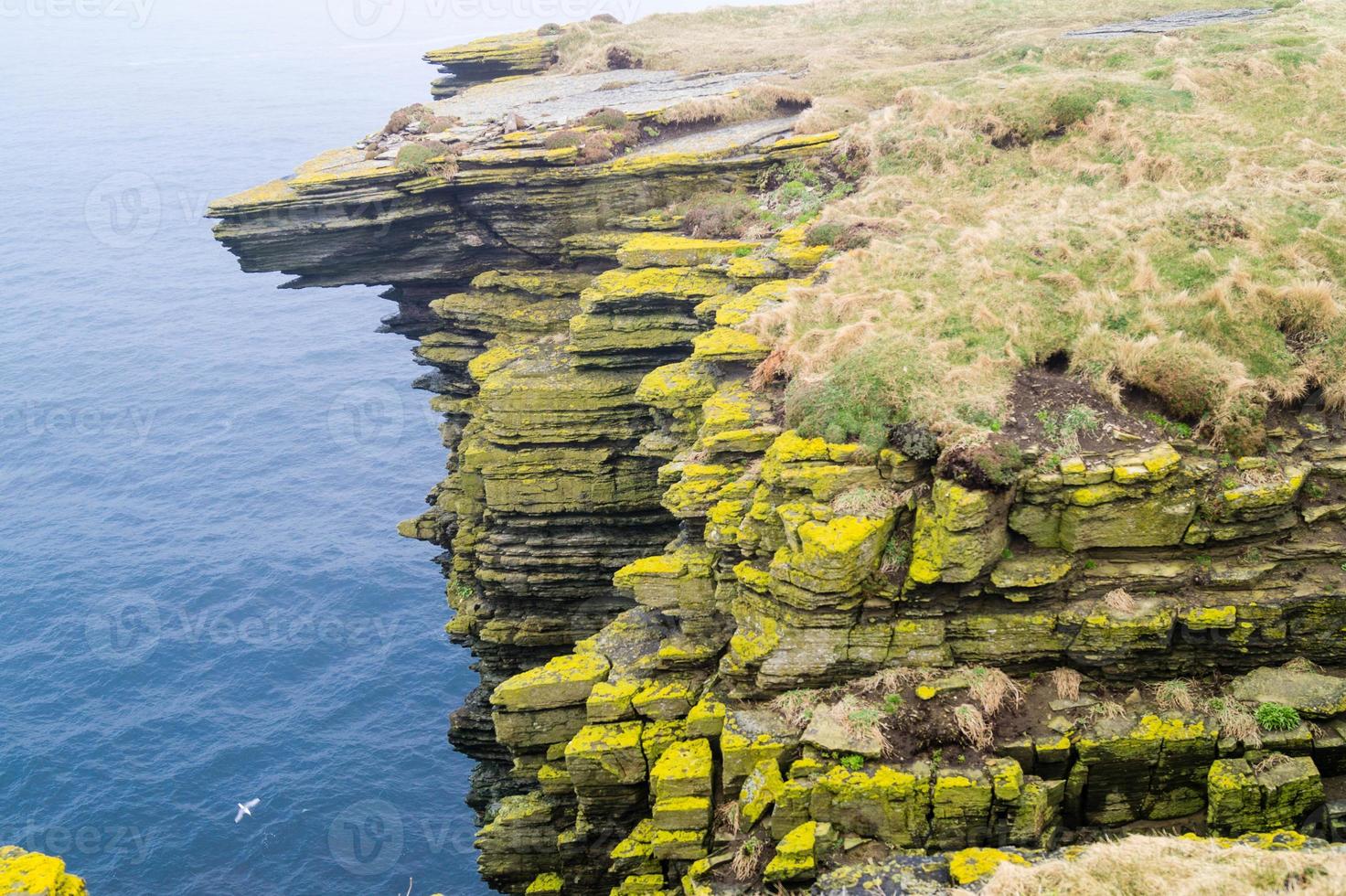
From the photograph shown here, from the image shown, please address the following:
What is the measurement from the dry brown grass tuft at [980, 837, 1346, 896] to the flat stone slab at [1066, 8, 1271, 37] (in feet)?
137

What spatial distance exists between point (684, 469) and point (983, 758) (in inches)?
397

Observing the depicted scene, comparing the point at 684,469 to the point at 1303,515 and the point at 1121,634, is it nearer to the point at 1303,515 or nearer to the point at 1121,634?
the point at 1121,634

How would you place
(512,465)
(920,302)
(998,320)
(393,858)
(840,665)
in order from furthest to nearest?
(393,858) → (512,465) → (920,302) → (998,320) → (840,665)

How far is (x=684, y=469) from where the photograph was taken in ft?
79.1

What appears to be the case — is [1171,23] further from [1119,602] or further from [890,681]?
[890,681]

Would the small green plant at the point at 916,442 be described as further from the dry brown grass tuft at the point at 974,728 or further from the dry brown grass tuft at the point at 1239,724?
the dry brown grass tuft at the point at 1239,724

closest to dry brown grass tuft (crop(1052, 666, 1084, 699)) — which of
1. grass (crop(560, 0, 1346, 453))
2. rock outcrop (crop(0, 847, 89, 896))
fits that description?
grass (crop(560, 0, 1346, 453))

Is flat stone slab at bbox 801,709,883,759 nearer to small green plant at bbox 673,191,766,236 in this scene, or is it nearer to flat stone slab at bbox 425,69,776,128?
small green plant at bbox 673,191,766,236

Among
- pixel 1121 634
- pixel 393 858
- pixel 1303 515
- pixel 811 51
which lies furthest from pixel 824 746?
pixel 811 51

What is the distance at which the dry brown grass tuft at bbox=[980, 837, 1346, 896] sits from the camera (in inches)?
477

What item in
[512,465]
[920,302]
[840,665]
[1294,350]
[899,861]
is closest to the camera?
[899,861]

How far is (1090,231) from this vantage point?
84.4 ft

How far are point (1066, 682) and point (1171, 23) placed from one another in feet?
136

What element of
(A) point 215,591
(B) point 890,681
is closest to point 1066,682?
(B) point 890,681
